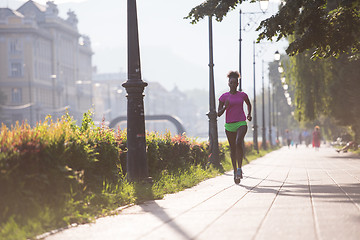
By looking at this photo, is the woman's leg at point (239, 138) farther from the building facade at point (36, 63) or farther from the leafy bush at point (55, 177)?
the building facade at point (36, 63)

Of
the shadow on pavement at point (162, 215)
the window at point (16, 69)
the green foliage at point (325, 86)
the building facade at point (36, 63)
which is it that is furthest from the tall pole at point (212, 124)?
the window at point (16, 69)

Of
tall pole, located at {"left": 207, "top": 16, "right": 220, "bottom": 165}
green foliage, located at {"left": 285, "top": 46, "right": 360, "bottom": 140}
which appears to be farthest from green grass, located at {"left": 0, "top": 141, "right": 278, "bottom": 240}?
green foliage, located at {"left": 285, "top": 46, "right": 360, "bottom": 140}

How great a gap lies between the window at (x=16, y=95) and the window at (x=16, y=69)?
2858 millimetres

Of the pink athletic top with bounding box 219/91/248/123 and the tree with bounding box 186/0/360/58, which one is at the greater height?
the tree with bounding box 186/0/360/58

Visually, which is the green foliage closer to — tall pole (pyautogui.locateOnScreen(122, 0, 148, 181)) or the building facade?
tall pole (pyautogui.locateOnScreen(122, 0, 148, 181))

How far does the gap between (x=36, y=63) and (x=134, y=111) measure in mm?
103375

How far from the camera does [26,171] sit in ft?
24.6

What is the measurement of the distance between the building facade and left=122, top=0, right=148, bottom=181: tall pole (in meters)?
78.9

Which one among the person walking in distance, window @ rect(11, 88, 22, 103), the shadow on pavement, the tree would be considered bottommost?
the shadow on pavement

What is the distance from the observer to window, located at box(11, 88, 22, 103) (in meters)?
106

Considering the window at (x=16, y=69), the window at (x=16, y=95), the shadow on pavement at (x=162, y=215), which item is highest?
the window at (x=16, y=69)

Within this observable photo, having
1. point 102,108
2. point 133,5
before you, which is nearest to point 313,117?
point 133,5

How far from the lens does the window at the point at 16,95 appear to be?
4173 inches

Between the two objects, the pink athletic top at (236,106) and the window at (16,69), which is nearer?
the pink athletic top at (236,106)
